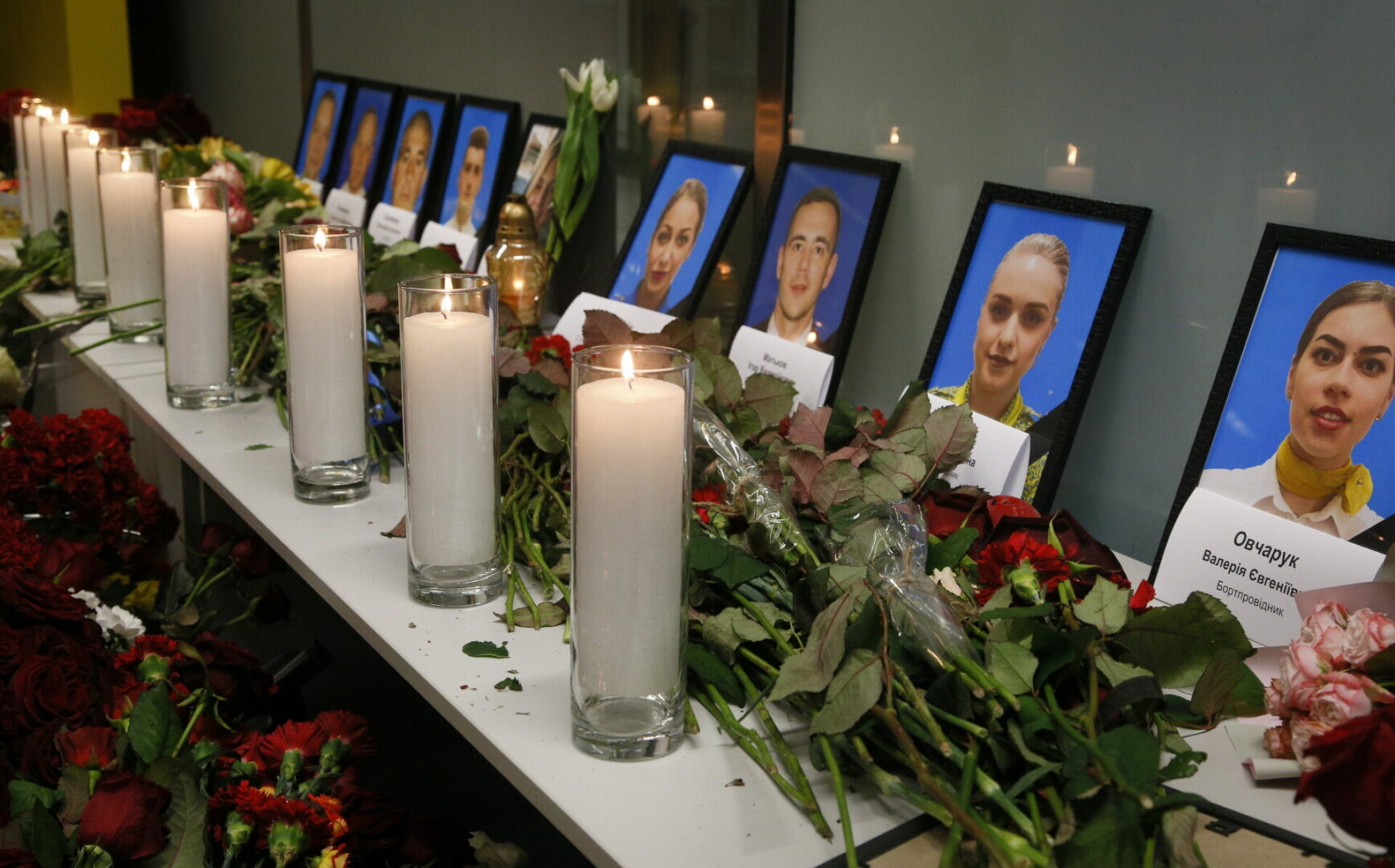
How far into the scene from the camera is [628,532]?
675 mm

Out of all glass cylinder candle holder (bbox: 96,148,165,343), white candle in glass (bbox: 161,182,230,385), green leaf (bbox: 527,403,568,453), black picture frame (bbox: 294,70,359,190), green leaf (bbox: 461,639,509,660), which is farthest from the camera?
black picture frame (bbox: 294,70,359,190)

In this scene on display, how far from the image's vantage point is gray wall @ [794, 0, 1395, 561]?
2.98ft

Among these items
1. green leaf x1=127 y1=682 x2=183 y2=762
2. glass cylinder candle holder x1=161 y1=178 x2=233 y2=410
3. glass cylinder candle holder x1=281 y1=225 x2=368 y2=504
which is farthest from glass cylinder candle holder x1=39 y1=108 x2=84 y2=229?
green leaf x1=127 y1=682 x2=183 y2=762

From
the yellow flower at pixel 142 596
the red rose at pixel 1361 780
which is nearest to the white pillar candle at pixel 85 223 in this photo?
the yellow flower at pixel 142 596

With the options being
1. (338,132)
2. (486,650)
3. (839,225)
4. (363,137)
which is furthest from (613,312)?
(338,132)

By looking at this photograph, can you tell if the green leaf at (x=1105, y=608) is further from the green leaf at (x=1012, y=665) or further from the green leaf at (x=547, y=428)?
the green leaf at (x=547, y=428)

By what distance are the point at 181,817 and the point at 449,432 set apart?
303mm

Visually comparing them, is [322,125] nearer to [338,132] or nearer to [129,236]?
[338,132]

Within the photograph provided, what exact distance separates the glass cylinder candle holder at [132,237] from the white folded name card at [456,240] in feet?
1.31

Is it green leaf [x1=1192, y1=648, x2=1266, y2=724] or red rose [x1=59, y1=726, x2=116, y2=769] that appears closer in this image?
green leaf [x1=1192, y1=648, x2=1266, y2=724]

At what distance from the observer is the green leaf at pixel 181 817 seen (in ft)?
2.55

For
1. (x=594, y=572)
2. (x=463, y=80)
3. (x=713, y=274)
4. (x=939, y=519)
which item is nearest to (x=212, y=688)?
(x=594, y=572)

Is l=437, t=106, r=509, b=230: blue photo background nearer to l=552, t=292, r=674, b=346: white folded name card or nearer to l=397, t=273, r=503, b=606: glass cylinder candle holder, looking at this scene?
l=552, t=292, r=674, b=346: white folded name card

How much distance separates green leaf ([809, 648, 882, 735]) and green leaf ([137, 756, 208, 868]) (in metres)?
0.41
